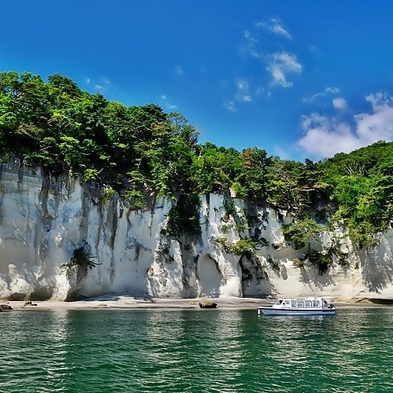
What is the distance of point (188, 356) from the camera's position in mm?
16875

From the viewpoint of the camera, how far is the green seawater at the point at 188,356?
514 inches

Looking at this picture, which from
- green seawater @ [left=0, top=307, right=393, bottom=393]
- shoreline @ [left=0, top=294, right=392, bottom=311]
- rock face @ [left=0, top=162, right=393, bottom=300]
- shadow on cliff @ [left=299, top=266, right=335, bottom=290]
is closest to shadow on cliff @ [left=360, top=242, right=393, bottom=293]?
rock face @ [left=0, top=162, right=393, bottom=300]

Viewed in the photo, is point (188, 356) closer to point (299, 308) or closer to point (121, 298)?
point (299, 308)

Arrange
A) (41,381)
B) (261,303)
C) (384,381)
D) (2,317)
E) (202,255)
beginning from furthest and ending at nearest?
Result: (202,255), (261,303), (2,317), (384,381), (41,381)

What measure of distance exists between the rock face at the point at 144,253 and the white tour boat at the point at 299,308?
1101 cm

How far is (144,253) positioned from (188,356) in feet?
88.2

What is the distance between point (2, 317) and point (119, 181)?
1921 centimetres

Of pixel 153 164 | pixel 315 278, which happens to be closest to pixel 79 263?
pixel 153 164

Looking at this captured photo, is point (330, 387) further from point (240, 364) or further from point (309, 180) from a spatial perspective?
point (309, 180)

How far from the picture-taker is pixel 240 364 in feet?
51.4

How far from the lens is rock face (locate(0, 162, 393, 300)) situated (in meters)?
36.3

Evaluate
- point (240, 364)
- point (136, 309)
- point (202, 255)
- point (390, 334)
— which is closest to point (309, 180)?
point (202, 255)

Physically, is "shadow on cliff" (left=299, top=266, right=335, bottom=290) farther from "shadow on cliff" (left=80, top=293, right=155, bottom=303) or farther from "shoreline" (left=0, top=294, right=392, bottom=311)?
"shadow on cliff" (left=80, top=293, right=155, bottom=303)

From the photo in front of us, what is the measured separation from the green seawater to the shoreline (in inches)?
229
